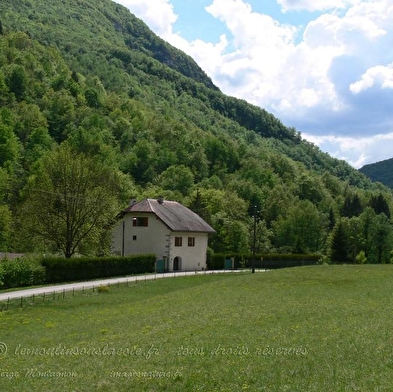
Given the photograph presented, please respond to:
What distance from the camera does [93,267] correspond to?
2205 inches

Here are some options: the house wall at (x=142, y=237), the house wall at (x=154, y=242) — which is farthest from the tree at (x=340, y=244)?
the house wall at (x=142, y=237)

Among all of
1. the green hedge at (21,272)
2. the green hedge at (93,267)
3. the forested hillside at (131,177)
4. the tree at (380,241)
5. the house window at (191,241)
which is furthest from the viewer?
the tree at (380,241)

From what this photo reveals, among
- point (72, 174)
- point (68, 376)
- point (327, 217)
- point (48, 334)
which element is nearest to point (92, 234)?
point (72, 174)

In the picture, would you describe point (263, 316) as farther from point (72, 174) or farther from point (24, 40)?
point (24, 40)

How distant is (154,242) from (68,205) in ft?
43.8

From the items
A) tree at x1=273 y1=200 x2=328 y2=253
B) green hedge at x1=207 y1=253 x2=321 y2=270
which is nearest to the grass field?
green hedge at x1=207 y1=253 x2=321 y2=270

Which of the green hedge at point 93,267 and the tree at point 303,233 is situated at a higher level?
the tree at point 303,233

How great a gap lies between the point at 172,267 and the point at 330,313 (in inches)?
1954

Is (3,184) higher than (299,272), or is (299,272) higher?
(3,184)

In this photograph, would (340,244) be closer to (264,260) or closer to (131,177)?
(264,260)

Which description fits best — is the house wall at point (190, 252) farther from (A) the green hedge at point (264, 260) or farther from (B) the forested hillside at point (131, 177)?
(B) the forested hillside at point (131, 177)

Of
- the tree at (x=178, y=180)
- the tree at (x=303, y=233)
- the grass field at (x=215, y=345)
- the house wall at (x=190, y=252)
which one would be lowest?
the grass field at (x=215, y=345)

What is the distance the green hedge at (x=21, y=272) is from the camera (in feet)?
147

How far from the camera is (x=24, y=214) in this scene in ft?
201
